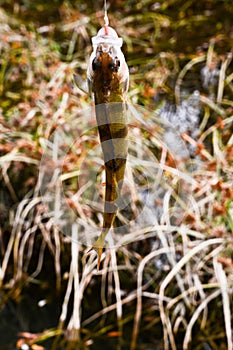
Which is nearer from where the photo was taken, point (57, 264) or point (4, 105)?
point (57, 264)

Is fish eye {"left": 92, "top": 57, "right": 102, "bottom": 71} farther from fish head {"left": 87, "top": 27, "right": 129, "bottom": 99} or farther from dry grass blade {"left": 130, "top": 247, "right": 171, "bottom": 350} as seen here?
dry grass blade {"left": 130, "top": 247, "right": 171, "bottom": 350}

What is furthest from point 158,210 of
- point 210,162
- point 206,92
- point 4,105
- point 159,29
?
point 159,29

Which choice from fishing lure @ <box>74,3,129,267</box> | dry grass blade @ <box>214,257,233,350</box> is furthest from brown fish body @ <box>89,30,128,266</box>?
dry grass blade @ <box>214,257,233,350</box>

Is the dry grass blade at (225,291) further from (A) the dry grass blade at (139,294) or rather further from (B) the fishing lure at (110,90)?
(B) the fishing lure at (110,90)

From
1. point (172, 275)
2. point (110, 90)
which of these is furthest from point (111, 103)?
point (172, 275)

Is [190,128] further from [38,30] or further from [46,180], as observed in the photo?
[38,30]

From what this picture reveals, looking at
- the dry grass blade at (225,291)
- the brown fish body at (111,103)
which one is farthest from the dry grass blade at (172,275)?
the brown fish body at (111,103)

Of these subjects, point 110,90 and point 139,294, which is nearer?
point 110,90

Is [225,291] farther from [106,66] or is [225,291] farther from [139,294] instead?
[106,66]
